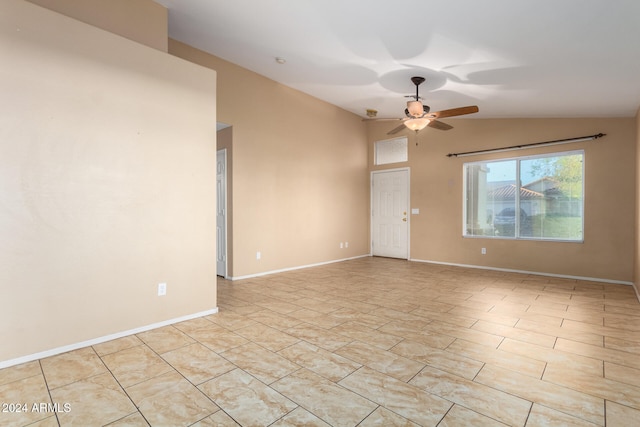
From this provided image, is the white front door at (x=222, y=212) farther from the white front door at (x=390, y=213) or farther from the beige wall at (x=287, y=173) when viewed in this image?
the white front door at (x=390, y=213)

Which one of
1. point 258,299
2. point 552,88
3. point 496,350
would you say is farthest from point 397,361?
point 552,88

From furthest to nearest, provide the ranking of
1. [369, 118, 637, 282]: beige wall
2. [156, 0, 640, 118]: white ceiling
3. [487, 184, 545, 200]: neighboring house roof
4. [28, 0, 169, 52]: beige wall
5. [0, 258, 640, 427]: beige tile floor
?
1. [487, 184, 545, 200]: neighboring house roof
2. [369, 118, 637, 282]: beige wall
3. [28, 0, 169, 52]: beige wall
4. [156, 0, 640, 118]: white ceiling
5. [0, 258, 640, 427]: beige tile floor

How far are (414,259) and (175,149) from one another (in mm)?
5532

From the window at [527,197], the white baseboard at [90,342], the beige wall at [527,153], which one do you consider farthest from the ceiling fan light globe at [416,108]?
the white baseboard at [90,342]

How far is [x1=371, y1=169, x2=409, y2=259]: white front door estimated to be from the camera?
7.28 metres

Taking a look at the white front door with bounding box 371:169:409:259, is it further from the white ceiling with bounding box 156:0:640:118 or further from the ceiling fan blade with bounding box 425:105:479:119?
the ceiling fan blade with bounding box 425:105:479:119

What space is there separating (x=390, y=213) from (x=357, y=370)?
5.57 meters

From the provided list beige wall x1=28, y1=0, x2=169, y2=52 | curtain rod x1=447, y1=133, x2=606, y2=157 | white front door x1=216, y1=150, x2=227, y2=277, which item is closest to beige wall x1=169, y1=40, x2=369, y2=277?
white front door x1=216, y1=150, x2=227, y2=277

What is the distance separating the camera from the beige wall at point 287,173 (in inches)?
205

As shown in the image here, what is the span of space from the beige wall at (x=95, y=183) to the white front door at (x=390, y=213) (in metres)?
4.86

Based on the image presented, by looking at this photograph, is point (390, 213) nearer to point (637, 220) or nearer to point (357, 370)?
point (637, 220)

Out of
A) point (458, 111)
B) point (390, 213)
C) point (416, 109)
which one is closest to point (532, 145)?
point (458, 111)

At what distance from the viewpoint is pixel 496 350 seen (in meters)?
2.59

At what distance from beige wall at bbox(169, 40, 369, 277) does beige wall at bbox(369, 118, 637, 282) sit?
4.24ft
